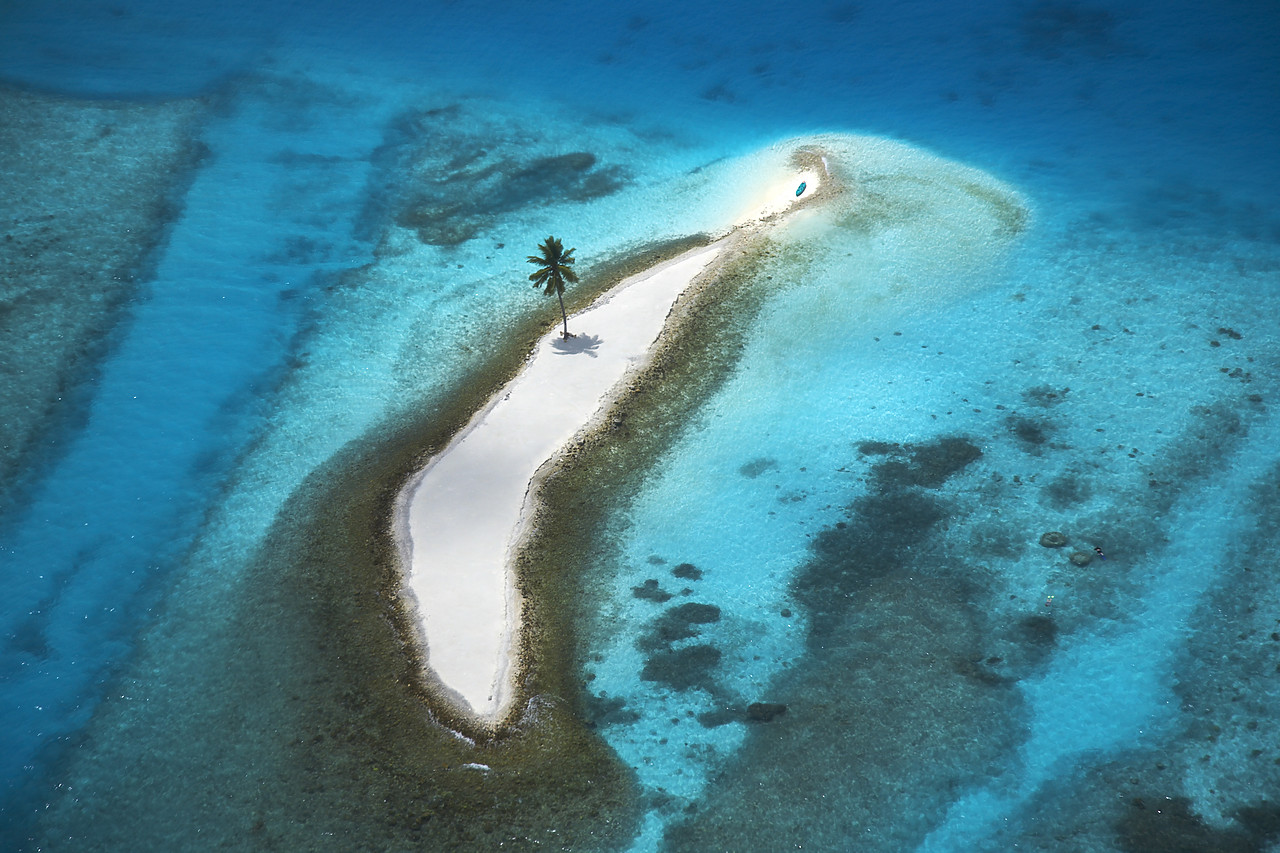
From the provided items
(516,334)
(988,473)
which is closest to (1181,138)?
(988,473)

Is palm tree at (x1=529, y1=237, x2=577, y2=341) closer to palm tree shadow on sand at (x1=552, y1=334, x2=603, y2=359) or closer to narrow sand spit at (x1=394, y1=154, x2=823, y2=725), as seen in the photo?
palm tree shadow on sand at (x1=552, y1=334, x2=603, y2=359)

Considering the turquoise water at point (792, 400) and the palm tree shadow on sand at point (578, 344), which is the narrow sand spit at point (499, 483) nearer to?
the palm tree shadow on sand at point (578, 344)

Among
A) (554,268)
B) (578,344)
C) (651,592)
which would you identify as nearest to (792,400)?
(578,344)

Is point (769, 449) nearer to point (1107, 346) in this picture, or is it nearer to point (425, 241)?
point (1107, 346)

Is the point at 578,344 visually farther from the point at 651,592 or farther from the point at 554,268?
the point at 651,592

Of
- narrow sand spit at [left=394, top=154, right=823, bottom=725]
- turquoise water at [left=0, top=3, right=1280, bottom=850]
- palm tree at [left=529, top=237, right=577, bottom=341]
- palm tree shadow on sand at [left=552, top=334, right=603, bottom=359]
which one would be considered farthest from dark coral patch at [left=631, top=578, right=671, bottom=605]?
palm tree at [left=529, top=237, right=577, bottom=341]
